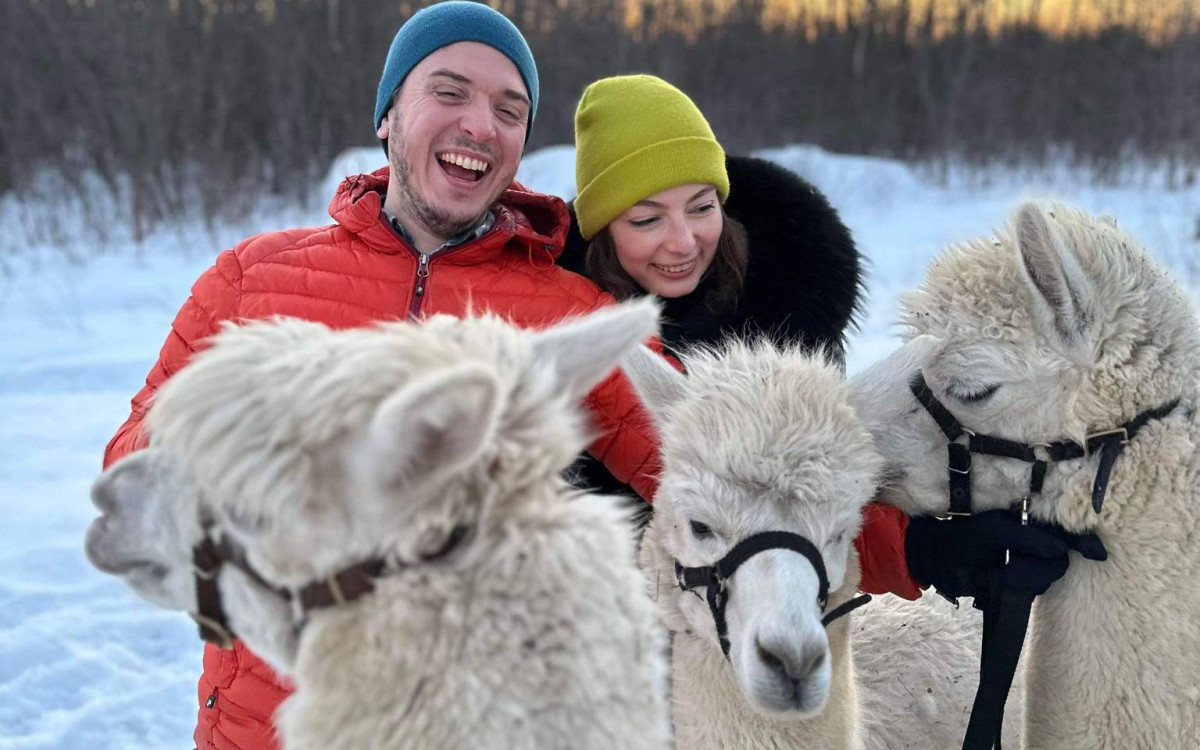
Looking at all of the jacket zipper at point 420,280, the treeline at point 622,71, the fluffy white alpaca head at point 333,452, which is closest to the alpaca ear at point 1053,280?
the fluffy white alpaca head at point 333,452

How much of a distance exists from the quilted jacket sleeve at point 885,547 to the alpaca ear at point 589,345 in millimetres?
1152

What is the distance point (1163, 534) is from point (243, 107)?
18.1 m

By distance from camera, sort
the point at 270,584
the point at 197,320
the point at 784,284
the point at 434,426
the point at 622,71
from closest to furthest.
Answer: the point at 434,426 → the point at 270,584 → the point at 197,320 → the point at 784,284 → the point at 622,71

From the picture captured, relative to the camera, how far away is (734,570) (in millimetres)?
2055

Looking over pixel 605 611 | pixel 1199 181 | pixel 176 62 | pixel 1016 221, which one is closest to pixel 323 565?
pixel 605 611

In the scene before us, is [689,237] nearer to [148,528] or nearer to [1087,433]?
[1087,433]

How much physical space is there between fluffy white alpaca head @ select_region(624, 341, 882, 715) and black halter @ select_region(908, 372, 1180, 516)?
0.25 m

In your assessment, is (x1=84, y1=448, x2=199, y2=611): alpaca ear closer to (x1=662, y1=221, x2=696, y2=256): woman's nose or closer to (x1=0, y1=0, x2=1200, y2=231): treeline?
(x1=662, y1=221, x2=696, y2=256): woman's nose

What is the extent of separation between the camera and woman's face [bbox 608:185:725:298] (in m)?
2.85

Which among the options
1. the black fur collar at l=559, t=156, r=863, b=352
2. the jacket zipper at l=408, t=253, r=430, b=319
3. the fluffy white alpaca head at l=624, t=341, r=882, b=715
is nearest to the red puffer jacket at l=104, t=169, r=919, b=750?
the jacket zipper at l=408, t=253, r=430, b=319

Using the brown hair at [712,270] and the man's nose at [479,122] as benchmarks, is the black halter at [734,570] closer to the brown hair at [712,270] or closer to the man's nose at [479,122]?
the brown hair at [712,270]

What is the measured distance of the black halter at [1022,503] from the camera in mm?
2230

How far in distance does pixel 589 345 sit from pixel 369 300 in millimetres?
1216

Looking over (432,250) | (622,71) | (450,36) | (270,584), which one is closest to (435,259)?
(432,250)
